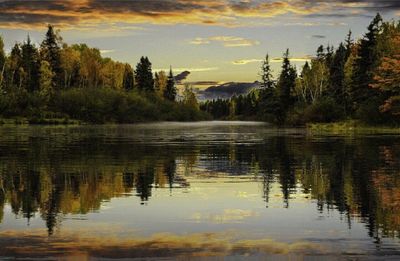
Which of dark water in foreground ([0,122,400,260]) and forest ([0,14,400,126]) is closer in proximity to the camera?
dark water in foreground ([0,122,400,260])

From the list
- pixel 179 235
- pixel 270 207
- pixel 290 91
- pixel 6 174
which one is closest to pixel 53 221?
pixel 179 235

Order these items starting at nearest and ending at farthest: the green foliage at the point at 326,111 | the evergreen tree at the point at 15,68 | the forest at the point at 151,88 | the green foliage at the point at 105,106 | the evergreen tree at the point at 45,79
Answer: the forest at the point at 151,88
the green foliage at the point at 326,111
the green foliage at the point at 105,106
the evergreen tree at the point at 45,79
the evergreen tree at the point at 15,68

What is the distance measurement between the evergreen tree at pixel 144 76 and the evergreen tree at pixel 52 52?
46.3 metres

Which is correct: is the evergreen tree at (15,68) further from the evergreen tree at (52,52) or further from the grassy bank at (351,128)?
the grassy bank at (351,128)

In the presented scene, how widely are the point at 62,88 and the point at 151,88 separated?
43.8 m

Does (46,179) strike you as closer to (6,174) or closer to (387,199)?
(6,174)

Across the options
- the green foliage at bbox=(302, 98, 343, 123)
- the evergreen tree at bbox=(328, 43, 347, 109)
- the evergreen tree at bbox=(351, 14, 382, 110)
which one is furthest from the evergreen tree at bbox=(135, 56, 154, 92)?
the evergreen tree at bbox=(351, 14, 382, 110)

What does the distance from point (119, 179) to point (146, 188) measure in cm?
222

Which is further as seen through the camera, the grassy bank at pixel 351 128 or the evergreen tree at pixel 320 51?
the evergreen tree at pixel 320 51

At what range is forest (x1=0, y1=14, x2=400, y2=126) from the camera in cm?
8212

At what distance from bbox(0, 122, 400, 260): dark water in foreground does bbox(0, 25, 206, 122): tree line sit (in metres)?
101

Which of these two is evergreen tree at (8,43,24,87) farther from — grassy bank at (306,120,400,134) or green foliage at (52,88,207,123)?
grassy bank at (306,120,400,134)

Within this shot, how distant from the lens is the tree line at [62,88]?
400ft

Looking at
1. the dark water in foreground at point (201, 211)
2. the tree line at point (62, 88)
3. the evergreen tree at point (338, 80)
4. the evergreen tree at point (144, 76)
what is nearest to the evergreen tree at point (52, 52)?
the tree line at point (62, 88)
